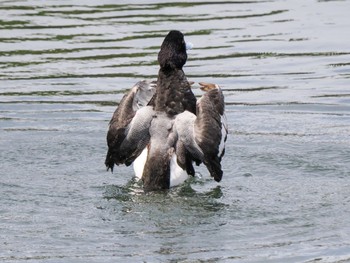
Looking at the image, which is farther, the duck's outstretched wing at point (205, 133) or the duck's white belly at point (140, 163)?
the duck's white belly at point (140, 163)

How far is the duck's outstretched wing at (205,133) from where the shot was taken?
1170 centimetres

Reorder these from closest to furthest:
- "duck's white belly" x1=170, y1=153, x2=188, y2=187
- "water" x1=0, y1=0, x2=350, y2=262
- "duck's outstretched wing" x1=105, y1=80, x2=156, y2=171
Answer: "water" x1=0, y1=0, x2=350, y2=262 → "duck's white belly" x1=170, y1=153, x2=188, y2=187 → "duck's outstretched wing" x1=105, y1=80, x2=156, y2=171

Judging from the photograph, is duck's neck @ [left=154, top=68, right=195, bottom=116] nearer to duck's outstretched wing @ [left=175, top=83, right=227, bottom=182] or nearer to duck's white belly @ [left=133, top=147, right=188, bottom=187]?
duck's outstretched wing @ [left=175, top=83, right=227, bottom=182]

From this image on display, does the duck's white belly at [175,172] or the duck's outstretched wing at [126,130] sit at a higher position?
the duck's outstretched wing at [126,130]

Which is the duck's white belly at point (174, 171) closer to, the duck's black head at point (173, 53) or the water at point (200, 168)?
the water at point (200, 168)

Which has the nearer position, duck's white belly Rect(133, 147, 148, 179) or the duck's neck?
the duck's neck

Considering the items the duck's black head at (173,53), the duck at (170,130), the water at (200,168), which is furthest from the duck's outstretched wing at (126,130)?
the duck's black head at (173,53)

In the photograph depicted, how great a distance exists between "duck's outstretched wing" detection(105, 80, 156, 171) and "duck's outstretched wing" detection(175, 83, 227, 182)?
395 mm

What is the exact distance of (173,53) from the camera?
12.1m

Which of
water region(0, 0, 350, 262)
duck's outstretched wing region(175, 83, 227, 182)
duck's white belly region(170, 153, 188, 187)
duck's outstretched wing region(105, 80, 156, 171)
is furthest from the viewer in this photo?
duck's outstretched wing region(105, 80, 156, 171)

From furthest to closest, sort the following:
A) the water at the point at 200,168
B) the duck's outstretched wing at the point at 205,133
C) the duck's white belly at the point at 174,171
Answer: the duck's white belly at the point at 174,171
the duck's outstretched wing at the point at 205,133
the water at the point at 200,168

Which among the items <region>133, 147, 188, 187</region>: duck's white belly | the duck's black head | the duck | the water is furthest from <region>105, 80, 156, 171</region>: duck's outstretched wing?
the duck's black head

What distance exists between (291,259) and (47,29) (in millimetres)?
11097

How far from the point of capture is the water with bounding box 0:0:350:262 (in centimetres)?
1025
